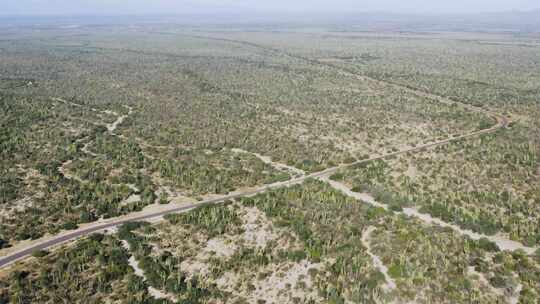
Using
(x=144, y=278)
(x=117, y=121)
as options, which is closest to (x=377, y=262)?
(x=144, y=278)

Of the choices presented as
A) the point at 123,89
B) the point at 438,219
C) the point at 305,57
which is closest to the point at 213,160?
the point at 438,219

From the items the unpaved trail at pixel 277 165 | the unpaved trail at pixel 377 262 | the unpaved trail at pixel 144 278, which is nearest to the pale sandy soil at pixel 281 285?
the unpaved trail at pixel 144 278

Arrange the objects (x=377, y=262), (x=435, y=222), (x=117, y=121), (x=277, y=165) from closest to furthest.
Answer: (x=377, y=262) → (x=435, y=222) → (x=277, y=165) → (x=117, y=121)

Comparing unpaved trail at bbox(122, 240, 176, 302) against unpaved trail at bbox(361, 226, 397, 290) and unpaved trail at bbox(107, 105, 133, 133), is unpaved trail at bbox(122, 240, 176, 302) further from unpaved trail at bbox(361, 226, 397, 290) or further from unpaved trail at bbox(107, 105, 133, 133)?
unpaved trail at bbox(107, 105, 133, 133)

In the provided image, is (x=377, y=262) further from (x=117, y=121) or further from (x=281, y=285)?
(x=117, y=121)

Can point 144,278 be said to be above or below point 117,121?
below
